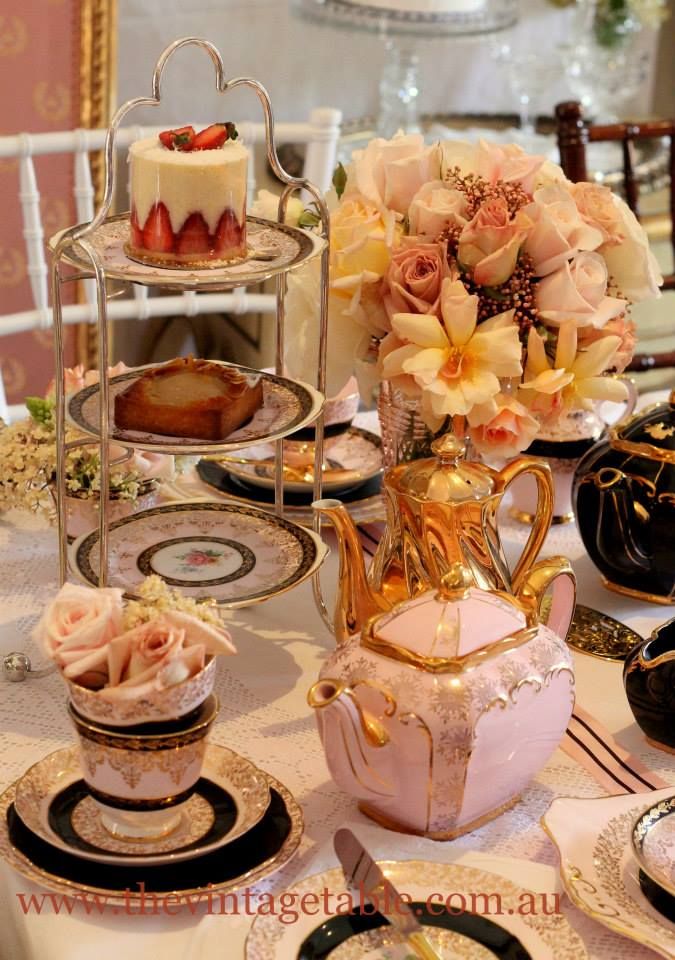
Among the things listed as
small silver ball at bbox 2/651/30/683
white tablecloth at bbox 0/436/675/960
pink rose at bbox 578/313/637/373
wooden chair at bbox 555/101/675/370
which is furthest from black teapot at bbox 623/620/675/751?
wooden chair at bbox 555/101/675/370

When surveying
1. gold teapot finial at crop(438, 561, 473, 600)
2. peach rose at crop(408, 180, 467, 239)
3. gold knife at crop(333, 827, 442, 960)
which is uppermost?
peach rose at crop(408, 180, 467, 239)

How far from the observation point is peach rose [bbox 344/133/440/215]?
3.61 ft

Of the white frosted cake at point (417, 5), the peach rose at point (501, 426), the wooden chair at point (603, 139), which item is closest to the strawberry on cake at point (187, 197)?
the peach rose at point (501, 426)

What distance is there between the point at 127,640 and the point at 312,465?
0.61m

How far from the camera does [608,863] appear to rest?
82 cm

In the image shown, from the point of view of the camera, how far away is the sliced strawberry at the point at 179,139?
98 centimetres

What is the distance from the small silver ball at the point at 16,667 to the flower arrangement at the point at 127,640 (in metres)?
0.27

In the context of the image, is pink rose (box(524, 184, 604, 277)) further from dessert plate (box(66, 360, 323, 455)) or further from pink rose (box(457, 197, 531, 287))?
dessert plate (box(66, 360, 323, 455))

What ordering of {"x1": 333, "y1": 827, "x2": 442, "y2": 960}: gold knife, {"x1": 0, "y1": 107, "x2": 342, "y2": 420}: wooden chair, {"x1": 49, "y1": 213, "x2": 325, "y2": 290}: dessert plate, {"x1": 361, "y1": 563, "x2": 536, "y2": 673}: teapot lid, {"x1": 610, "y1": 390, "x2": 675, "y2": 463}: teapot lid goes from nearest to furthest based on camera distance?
{"x1": 333, "y1": 827, "x2": 442, "y2": 960}: gold knife, {"x1": 361, "y1": 563, "x2": 536, "y2": 673}: teapot lid, {"x1": 49, "y1": 213, "x2": 325, "y2": 290}: dessert plate, {"x1": 610, "y1": 390, "x2": 675, "y2": 463}: teapot lid, {"x1": 0, "y1": 107, "x2": 342, "y2": 420}: wooden chair

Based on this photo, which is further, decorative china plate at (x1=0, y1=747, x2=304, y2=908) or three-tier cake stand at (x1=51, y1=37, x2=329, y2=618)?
three-tier cake stand at (x1=51, y1=37, x2=329, y2=618)

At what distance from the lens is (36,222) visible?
1.80 m

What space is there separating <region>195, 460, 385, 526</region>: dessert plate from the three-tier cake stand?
0.33ft

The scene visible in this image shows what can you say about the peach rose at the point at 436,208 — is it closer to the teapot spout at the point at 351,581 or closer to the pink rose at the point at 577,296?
the pink rose at the point at 577,296

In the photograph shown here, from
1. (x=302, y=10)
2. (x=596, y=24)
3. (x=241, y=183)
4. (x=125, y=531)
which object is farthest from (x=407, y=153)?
(x=596, y=24)
